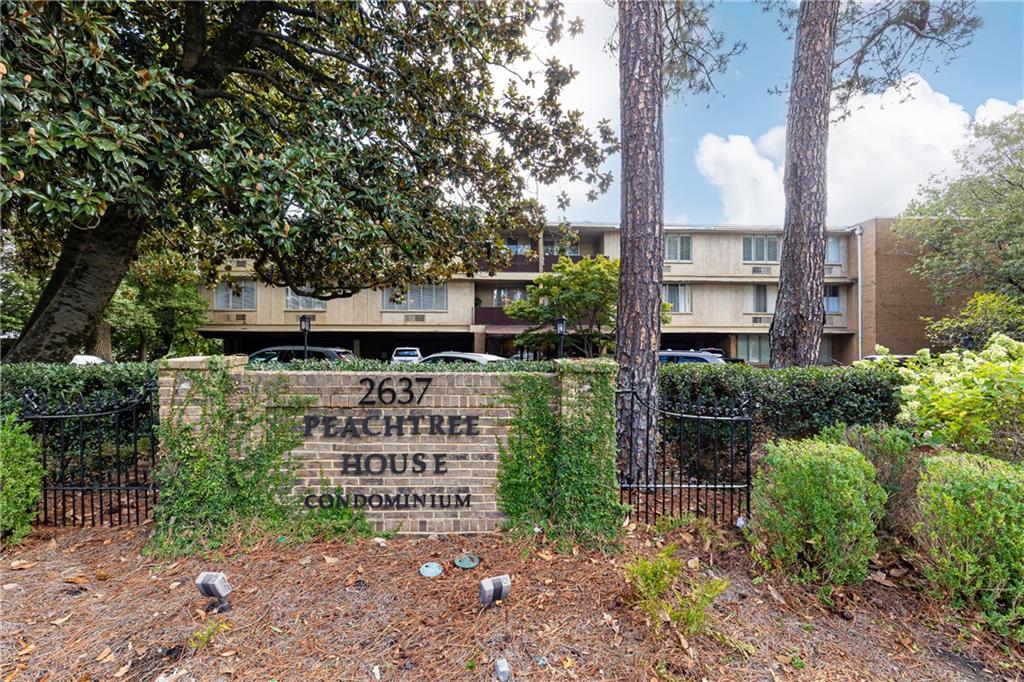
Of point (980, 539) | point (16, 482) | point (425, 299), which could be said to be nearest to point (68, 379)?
point (16, 482)

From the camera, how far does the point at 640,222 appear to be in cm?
477

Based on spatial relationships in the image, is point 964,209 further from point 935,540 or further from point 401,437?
point 401,437

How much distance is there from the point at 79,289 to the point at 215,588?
6.09m

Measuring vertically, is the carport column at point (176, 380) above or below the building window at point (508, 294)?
below

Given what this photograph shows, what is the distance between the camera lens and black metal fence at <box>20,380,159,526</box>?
3.98 m

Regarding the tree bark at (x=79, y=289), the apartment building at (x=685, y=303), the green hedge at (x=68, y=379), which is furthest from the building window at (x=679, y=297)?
the green hedge at (x=68, y=379)

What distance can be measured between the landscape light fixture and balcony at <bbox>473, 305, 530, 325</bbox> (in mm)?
20150

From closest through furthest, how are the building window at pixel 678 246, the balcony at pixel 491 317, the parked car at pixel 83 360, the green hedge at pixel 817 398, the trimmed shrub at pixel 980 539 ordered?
1. the trimmed shrub at pixel 980 539
2. the green hedge at pixel 817 398
3. the parked car at pixel 83 360
4. the balcony at pixel 491 317
5. the building window at pixel 678 246

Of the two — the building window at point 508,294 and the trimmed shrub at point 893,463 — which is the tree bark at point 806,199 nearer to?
the trimmed shrub at point 893,463

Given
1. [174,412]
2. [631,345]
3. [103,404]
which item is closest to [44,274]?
[103,404]

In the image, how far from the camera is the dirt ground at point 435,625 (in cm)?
244

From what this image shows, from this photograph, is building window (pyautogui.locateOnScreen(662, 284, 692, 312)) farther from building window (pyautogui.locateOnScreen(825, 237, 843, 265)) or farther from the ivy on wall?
the ivy on wall

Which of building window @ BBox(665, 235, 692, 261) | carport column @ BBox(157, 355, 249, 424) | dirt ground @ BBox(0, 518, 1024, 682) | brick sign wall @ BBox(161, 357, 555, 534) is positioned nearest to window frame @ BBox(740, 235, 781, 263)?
building window @ BBox(665, 235, 692, 261)

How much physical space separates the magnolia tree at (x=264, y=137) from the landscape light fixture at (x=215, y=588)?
365cm
